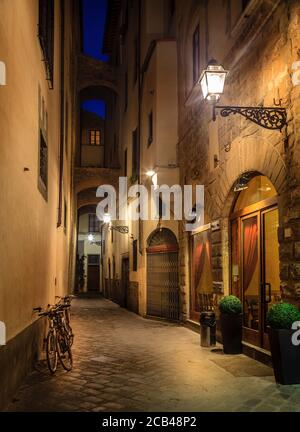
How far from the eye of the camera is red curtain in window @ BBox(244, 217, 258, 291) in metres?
9.21

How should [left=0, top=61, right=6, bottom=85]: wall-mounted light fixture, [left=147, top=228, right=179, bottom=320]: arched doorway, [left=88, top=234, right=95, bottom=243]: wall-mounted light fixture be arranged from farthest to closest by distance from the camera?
[left=88, top=234, right=95, bottom=243]: wall-mounted light fixture
[left=147, top=228, right=179, bottom=320]: arched doorway
[left=0, top=61, right=6, bottom=85]: wall-mounted light fixture

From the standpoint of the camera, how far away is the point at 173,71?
15828 millimetres

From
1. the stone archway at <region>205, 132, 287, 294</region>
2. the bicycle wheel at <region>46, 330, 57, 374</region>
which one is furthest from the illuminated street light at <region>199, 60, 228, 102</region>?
the bicycle wheel at <region>46, 330, 57, 374</region>

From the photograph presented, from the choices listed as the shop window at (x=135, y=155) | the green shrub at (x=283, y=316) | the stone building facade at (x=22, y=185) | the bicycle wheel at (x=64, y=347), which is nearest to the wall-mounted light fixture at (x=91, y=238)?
the shop window at (x=135, y=155)

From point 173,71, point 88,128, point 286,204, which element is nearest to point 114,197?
point 88,128

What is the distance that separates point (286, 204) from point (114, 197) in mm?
21612

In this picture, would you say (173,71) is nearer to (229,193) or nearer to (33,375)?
(229,193)

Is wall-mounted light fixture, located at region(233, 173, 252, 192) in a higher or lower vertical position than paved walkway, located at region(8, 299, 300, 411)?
higher

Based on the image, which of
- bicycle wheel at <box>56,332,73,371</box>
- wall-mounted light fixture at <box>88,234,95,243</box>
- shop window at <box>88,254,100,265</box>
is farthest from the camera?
shop window at <box>88,254,100,265</box>

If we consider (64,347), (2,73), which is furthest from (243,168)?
(2,73)

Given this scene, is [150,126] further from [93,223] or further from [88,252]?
[93,223]

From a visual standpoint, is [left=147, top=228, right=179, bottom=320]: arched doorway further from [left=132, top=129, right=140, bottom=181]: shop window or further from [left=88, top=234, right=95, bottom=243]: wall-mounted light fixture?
[left=88, top=234, right=95, bottom=243]: wall-mounted light fixture

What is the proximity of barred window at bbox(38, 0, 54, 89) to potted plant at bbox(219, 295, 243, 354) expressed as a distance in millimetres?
5902

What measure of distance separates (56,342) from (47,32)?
6.60 meters
